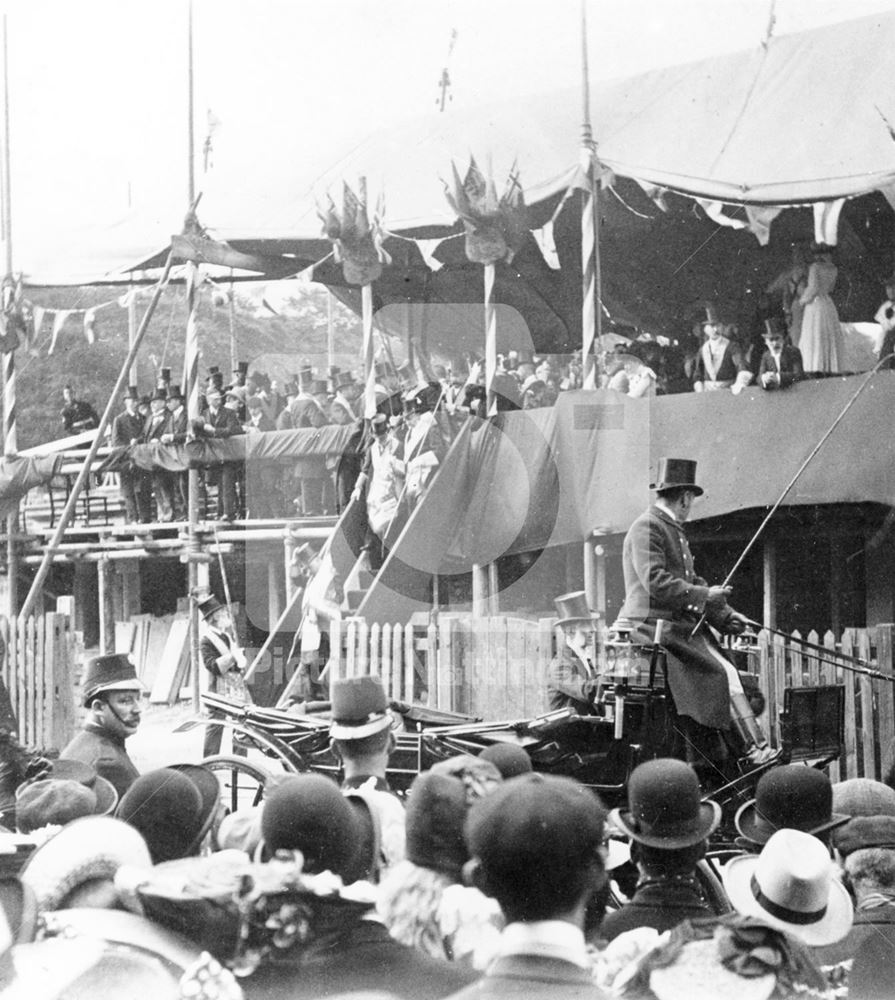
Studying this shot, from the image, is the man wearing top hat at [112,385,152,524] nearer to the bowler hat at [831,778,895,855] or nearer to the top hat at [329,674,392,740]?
the top hat at [329,674,392,740]

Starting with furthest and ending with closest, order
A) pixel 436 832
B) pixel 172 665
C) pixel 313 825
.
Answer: pixel 172 665 → pixel 436 832 → pixel 313 825

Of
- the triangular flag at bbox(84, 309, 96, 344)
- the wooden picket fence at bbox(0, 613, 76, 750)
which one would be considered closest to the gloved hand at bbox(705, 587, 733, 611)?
the wooden picket fence at bbox(0, 613, 76, 750)

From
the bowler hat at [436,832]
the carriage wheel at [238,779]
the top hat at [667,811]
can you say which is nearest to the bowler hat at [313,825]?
the bowler hat at [436,832]

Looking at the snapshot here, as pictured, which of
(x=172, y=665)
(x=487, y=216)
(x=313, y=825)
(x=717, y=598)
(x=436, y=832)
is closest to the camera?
(x=313, y=825)

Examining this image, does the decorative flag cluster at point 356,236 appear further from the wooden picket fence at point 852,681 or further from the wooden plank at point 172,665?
the wooden picket fence at point 852,681

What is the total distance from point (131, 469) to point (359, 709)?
4.77ft

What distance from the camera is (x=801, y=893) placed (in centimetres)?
321

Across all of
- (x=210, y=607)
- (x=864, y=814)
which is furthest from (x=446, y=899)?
(x=210, y=607)

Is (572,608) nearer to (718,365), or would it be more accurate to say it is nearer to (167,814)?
(718,365)

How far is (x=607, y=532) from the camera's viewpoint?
16.0 feet

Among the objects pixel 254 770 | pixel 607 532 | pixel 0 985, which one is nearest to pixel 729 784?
pixel 607 532

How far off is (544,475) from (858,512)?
1101 mm

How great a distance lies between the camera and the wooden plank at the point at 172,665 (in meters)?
5.30

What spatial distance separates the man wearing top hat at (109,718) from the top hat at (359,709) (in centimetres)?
92
